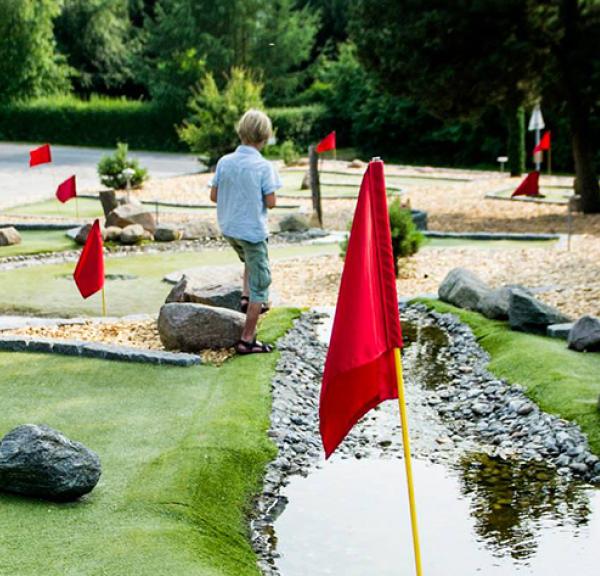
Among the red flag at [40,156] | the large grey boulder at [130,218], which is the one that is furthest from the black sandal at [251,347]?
the red flag at [40,156]

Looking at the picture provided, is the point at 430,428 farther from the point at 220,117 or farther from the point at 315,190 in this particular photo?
the point at 220,117

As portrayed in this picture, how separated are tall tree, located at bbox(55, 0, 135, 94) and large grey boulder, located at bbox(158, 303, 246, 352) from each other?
141 feet

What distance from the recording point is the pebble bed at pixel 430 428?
22.3ft

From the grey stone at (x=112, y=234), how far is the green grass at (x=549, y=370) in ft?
25.6

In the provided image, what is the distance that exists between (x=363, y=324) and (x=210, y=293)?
577 centimetres

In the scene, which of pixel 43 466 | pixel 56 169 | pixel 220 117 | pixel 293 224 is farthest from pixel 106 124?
pixel 43 466

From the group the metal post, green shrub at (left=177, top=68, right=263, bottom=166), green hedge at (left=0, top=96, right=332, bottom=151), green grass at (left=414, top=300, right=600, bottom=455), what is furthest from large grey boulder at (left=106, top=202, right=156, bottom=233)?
green hedge at (left=0, top=96, right=332, bottom=151)

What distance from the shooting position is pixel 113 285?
13.1 metres

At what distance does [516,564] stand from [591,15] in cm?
1582

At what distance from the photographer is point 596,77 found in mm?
20000

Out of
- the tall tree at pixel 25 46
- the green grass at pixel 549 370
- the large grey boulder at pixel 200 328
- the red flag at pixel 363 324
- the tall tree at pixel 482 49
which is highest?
the tall tree at pixel 25 46

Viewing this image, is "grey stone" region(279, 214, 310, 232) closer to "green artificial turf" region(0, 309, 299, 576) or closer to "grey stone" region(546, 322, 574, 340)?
"grey stone" region(546, 322, 574, 340)

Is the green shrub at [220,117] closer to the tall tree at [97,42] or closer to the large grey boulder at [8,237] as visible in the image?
the large grey boulder at [8,237]

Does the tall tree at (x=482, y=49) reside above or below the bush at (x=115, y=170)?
above
